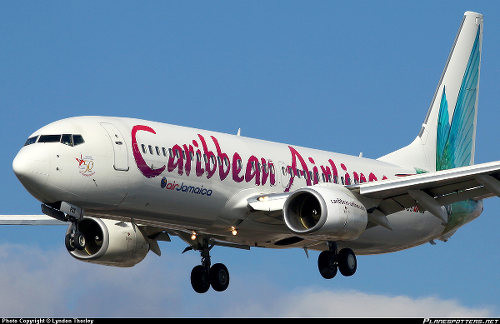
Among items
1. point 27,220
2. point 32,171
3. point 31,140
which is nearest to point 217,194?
point 31,140

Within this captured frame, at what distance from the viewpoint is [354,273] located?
41.1m

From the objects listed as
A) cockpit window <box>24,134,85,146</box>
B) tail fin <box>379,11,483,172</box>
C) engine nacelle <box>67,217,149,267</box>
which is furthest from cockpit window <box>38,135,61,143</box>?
tail fin <box>379,11,483,172</box>

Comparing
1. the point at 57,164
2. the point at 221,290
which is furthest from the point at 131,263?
the point at 57,164

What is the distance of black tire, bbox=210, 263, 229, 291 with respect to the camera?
141ft

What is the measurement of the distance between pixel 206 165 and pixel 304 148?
6939mm

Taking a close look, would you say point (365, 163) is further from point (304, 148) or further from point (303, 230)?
point (303, 230)

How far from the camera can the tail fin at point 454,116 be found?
5106cm

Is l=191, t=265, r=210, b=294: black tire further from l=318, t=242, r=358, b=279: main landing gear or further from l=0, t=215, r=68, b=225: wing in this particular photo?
l=0, t=215, r=68, b=225: wing

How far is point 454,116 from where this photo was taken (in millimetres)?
53062

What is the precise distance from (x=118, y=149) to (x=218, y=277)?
Answer: 365 inches

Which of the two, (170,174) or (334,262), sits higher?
(170,174)

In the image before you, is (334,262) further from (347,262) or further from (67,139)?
(67,139)

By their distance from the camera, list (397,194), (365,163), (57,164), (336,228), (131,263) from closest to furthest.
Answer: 1. (57,164)
2. (336,228)
3. (397,194)
4. (131,263)
5. (365,163)

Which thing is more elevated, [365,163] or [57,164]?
[365,163]
